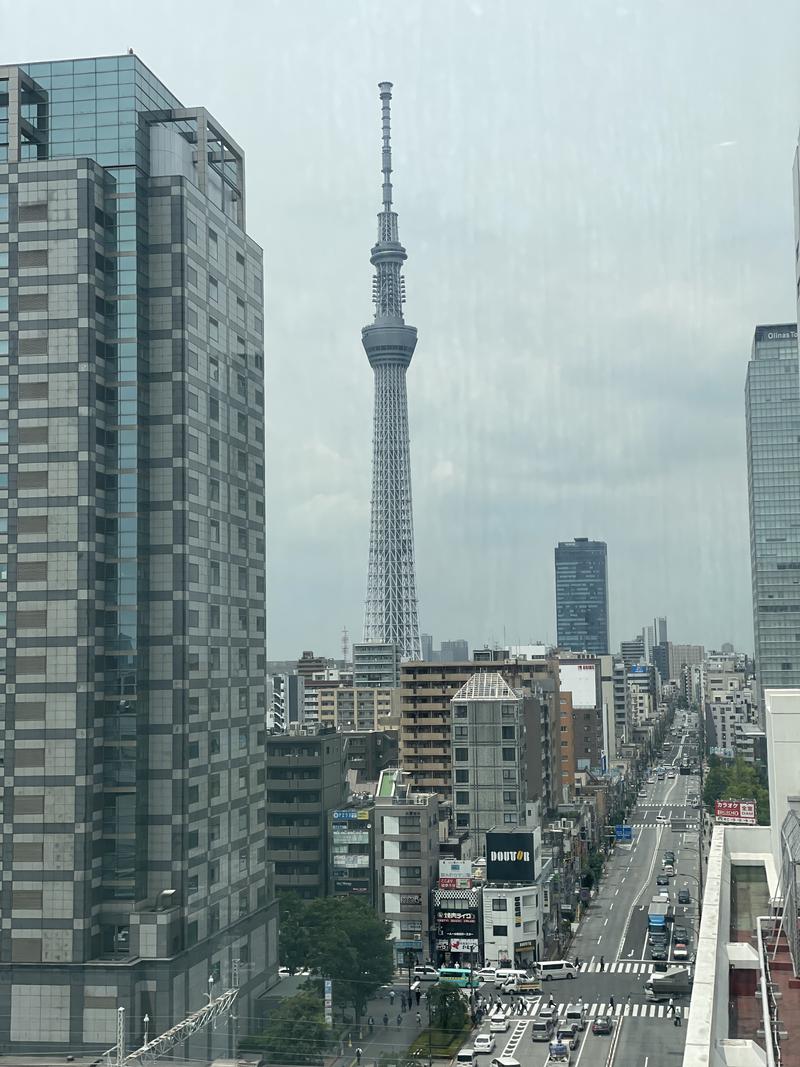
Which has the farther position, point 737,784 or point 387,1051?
point 737,784

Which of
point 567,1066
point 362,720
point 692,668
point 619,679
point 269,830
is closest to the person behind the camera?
A: point 567,1066

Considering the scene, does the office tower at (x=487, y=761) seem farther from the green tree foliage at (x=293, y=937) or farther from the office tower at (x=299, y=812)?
the green tree foliage at (x=293, y=937)

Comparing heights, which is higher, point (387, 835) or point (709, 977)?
point (709, 977)

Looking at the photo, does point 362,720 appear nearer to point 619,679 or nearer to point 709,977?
point 619,679

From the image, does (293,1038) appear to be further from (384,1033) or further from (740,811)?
(740,811)

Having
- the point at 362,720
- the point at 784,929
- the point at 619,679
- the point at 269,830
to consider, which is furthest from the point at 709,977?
the point at 619,679

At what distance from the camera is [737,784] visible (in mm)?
55125

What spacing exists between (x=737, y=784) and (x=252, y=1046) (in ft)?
121

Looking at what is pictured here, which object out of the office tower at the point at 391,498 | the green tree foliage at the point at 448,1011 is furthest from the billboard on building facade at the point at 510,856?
the office tower at the point at 391,498

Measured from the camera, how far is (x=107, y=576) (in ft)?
76.8

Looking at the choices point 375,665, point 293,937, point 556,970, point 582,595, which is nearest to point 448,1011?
point 293,937

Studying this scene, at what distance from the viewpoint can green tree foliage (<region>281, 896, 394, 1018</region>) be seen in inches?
1075

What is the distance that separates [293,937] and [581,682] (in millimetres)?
46303

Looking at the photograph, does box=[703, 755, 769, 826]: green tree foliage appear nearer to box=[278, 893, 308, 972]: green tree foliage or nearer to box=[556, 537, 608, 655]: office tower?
box=[278, 893, 308, 972]: green tree foliage
